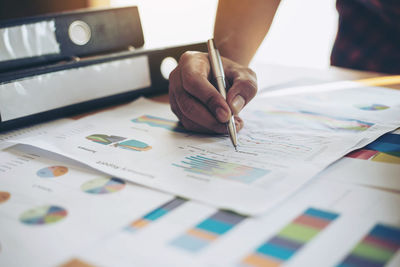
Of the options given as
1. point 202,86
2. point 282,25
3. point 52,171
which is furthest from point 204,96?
point 282,25

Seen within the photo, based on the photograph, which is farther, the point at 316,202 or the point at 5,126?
the point at 5,126

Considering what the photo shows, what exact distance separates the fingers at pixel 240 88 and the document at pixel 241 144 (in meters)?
0.05

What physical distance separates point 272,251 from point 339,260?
55 mm

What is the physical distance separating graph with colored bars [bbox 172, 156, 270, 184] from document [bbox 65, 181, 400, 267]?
0.06 meters

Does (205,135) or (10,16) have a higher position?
(10,16)

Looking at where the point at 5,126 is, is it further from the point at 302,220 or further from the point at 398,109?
the point at 398,109

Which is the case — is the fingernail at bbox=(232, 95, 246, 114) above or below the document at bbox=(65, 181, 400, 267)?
above

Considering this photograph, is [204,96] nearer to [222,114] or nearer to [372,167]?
[222,114]

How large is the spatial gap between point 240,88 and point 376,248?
35 cm

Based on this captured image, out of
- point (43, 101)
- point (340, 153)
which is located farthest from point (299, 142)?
point (43, 101)

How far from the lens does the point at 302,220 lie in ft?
1.30

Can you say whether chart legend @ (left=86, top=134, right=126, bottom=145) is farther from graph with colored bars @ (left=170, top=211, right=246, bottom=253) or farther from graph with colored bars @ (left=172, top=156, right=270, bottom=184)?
graph with colored bars @ (left=170, top=211, right=246, bottom=253)

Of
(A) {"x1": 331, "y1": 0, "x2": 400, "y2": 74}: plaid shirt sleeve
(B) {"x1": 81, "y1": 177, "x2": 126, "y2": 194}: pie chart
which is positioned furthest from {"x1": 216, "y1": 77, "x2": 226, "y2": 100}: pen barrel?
(A) {"x1": 331, "y1": 0, "x2": 400, "y2": 74}: plaid shirt sleeve

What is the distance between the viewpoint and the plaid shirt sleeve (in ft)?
3.34
